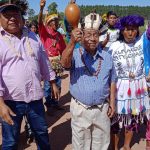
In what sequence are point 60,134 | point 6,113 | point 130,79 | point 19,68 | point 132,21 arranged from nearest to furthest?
point 6,113 < point 19,68 < point 132,21 < point 130,79 < point 60,134

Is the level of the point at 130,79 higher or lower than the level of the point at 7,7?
lower

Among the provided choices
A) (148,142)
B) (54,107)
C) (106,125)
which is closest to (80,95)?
(106,125)

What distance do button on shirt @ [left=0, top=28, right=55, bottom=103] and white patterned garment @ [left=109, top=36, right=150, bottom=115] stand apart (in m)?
1.08

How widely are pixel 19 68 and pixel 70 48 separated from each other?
65 cm

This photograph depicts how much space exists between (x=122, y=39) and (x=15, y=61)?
150 centimetres

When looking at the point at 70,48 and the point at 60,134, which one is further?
the point at 60,134

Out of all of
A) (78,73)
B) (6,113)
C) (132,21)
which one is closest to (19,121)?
(6,113)

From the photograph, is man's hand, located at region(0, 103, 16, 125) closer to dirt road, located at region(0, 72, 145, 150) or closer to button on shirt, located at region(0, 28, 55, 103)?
button on shirt, located at region(0, 28, 55, 103)

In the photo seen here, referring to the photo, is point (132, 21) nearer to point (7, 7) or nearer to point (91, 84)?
point (91, 84)

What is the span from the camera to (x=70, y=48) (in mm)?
3064

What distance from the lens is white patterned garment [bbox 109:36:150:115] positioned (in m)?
4.02

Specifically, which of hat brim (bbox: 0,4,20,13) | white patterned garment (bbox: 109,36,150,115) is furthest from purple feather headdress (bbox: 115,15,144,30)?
hat brim (bbox: 0,4,20,13)

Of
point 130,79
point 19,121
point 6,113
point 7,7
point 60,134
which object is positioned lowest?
Answer: point 60,134

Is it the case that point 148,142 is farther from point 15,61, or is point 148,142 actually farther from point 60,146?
point 15,61
